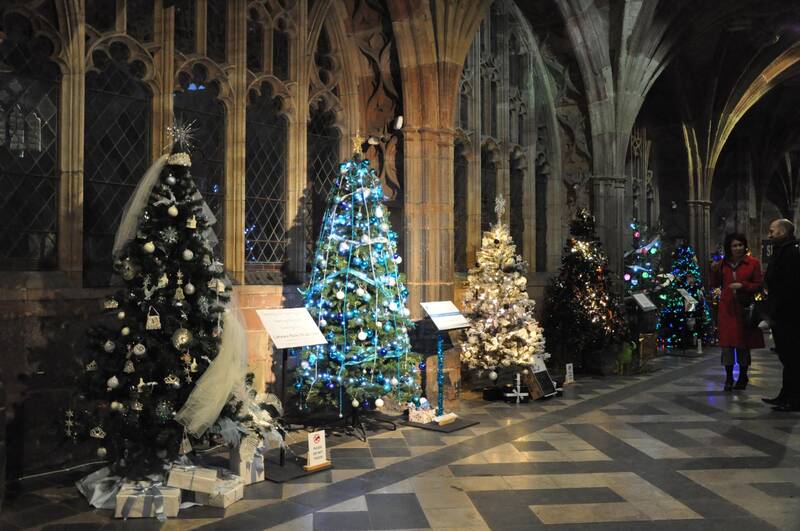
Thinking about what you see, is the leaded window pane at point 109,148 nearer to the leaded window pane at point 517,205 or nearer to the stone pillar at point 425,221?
the stone pillar at point 425,221

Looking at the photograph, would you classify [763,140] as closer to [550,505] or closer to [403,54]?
[403,54]

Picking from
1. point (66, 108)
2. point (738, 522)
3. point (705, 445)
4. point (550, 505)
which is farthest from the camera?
point (705, 445)

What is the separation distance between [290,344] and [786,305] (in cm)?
616

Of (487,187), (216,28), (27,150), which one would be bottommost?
(27,150)

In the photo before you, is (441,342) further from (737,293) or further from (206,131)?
(737,293)

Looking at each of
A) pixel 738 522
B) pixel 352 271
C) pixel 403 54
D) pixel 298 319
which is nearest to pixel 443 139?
pixel 403 54

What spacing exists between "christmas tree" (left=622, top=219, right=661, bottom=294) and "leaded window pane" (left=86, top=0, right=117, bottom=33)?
10505mm

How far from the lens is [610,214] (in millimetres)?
13172

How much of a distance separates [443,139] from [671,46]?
24.9 feet

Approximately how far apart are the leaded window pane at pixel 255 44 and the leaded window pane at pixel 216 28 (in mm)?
344

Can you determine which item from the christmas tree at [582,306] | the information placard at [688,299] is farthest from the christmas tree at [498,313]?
the information placard at [688,299]

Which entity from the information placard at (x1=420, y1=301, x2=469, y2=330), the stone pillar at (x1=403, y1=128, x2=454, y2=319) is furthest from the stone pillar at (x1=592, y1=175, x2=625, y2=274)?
the information placard at (x1=420, y1=301, x2=469, y2=330)

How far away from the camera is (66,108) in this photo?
6.20 metres

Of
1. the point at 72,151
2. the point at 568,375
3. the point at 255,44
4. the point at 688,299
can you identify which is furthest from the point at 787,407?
the point at 72,151
